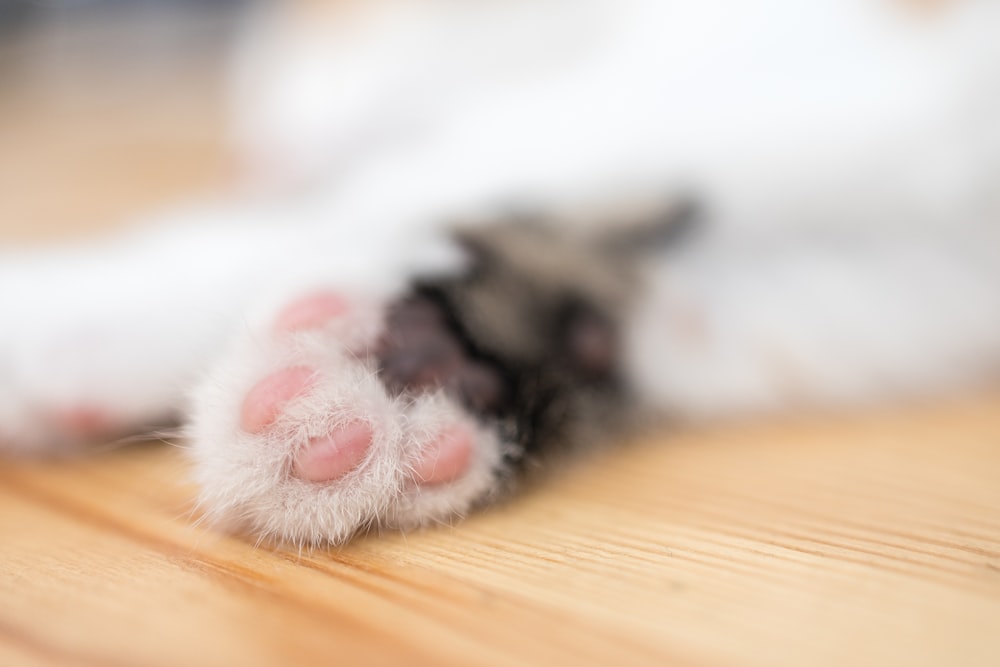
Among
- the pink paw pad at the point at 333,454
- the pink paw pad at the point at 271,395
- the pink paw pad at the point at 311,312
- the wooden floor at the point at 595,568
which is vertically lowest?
the wooden floor at the point at 595,568

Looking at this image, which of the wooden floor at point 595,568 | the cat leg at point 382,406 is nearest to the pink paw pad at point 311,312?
the cat leg at point 382,406

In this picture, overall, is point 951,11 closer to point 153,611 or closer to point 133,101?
point 153,611

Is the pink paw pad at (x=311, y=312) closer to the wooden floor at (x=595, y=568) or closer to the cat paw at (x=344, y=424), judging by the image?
the cat paw at (x=344, y=424)

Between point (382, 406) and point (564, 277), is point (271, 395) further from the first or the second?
point (564, 277)

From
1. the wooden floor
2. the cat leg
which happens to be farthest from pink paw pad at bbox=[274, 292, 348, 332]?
the wooden floor

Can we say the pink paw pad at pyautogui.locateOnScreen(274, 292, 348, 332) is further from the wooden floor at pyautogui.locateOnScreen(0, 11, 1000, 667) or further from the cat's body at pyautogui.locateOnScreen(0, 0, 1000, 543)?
the wooden floor at pyautogui.locateOnScreen(0, 11, 1000, 667)

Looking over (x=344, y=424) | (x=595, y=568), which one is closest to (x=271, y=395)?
(x=344, y=424)

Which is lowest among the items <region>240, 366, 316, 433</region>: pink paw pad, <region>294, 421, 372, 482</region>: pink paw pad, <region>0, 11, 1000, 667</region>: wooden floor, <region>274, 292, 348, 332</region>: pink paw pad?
<region>0, 11, 1000, 667</region>: wooden floor
